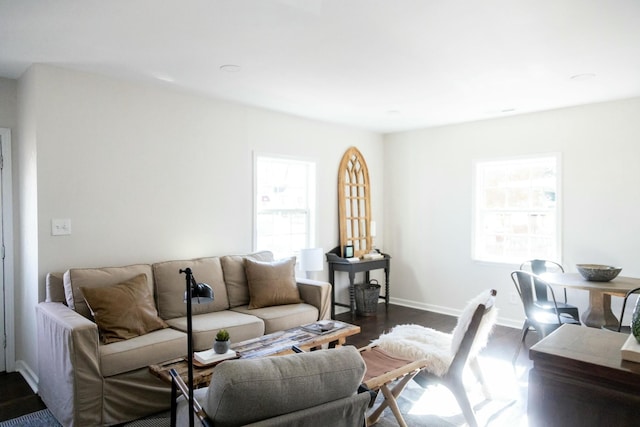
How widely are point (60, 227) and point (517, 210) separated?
471 centimetres

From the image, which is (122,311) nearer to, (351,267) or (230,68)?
(230,68)

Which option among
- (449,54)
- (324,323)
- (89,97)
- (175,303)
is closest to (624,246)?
(449,54)

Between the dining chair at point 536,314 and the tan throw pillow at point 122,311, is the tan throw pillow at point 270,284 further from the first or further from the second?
the dining chair at point 536,314

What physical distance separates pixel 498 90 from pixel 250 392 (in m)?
3.60

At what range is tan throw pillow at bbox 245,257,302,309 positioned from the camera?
3.98 metres

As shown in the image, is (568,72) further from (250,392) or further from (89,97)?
(89,97)

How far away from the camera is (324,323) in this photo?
3.39m

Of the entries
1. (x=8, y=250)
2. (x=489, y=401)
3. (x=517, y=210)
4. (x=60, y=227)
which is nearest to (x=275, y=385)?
(x=489, y=401)

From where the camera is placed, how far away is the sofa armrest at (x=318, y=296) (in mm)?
4102

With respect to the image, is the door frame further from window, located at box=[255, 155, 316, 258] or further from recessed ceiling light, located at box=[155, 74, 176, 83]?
window, located at box=[255, 155, 316, 258]

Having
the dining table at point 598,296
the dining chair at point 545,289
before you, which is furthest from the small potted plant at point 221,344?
the dining chair at point 545,289

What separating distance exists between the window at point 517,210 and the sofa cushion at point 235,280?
2.99 m

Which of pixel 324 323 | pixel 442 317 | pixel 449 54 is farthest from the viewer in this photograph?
pixel 442 317

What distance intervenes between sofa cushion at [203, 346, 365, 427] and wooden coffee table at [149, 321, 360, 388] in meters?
0.93
